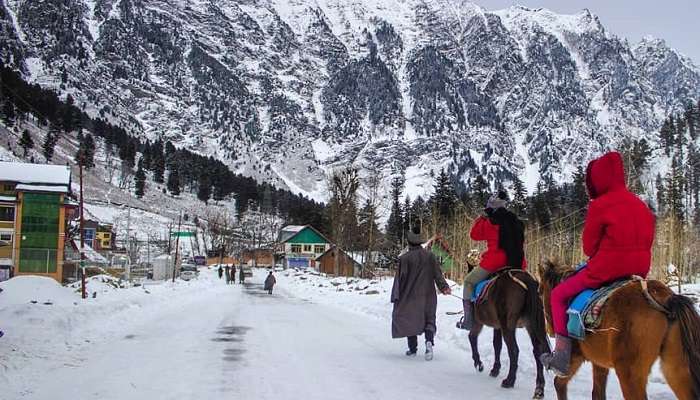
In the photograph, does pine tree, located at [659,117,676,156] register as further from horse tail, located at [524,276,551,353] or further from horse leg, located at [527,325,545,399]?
horse leg, located at [527,325,545,399]

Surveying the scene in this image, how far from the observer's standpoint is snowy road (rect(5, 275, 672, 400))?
6.08 metres

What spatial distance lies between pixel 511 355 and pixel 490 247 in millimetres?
1477

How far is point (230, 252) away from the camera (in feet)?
332

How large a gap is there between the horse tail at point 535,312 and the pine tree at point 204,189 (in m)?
158

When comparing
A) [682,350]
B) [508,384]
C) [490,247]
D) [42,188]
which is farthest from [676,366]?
[42,188]

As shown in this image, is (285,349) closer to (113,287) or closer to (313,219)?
(113,287)

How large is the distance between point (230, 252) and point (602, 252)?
9917 centimetres

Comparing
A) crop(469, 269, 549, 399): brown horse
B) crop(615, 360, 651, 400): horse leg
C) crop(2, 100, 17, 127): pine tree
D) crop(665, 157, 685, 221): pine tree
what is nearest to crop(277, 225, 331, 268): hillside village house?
crop(665, 157, 685, 221): pine tree

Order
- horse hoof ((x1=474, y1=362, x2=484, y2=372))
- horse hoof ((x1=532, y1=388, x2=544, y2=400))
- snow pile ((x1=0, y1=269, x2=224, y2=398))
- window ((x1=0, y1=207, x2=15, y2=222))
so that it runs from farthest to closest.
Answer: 1. window ((x1=0, y1=207, x2=15, y2=222))
2. horse hoof ((x1=474, y1=362, x2=484, y2=372))
3. snow pile ((x1=0, y1=269, x2=224, y2=398))
4. horse hoof ((x1=532, y1=388, x2=544, y2=400))

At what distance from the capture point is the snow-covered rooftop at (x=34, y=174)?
4619 centimetres

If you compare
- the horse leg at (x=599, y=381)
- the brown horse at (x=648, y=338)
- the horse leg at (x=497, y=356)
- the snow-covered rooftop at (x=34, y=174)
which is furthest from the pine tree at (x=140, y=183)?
the brown horse at (x=648, y=338)

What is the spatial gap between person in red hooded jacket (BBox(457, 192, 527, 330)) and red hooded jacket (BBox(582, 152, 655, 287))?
106 inches

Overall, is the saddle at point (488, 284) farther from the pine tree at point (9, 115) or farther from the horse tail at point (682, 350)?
the pine tree at point (9, 115)

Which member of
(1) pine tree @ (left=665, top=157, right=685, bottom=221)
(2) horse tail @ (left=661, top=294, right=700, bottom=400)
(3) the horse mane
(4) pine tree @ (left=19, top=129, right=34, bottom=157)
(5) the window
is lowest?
(2) horse tail @ (left=661, top=294, right=700, bottom=400)
